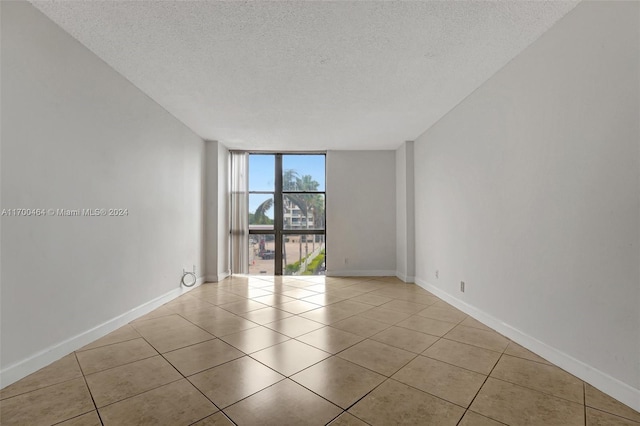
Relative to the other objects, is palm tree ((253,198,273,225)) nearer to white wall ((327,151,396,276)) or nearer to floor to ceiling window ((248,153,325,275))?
floor to ceiling window ((248,153,325,275))

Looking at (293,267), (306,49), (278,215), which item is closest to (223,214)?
(278,215)

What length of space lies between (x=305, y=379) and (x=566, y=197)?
2.27 meters

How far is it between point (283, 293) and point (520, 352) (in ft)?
10.2

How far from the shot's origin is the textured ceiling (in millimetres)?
2127

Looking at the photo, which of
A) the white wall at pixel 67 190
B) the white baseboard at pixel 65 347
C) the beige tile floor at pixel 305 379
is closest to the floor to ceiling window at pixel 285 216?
the white wall at pixel 67 190

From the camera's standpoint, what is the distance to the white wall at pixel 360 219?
6109 mm

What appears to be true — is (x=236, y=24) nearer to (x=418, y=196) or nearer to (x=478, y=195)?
(x=478, y=195)

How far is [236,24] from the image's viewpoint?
2.27 meters

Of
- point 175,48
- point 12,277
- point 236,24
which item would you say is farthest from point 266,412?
point 175,48

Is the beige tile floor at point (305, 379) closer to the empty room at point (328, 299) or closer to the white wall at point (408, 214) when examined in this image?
the empty room at point (328, 299)

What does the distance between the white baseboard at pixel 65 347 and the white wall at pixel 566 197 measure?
3761mm

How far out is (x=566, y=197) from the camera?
7.10 ft

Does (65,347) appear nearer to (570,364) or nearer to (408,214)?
(570,364)

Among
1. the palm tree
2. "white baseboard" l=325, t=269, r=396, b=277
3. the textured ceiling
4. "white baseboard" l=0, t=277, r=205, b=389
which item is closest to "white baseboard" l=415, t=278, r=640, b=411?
the textured ceiling
